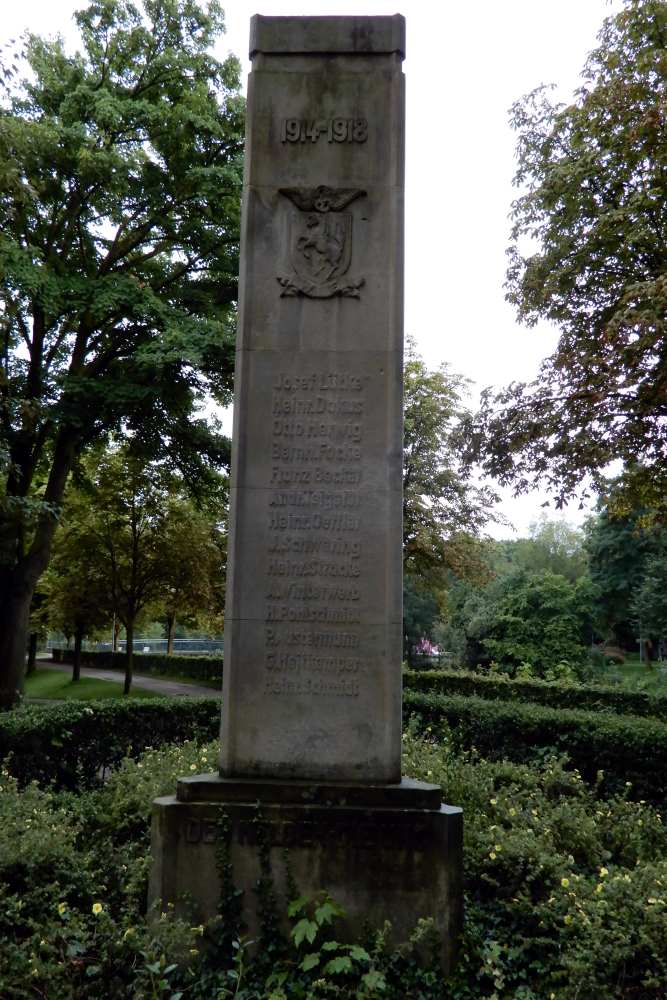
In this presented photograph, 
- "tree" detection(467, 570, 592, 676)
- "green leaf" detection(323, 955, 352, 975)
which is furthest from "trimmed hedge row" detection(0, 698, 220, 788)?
"tree" detection(467, 570, 592, 676)

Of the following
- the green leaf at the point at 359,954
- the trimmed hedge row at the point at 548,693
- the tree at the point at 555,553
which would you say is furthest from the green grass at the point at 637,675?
the green leaf at the point at 359,954

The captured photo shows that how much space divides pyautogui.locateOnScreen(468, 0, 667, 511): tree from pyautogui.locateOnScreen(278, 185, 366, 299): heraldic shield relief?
22.0 feet

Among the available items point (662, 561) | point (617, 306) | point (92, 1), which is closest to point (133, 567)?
point (92, 1)

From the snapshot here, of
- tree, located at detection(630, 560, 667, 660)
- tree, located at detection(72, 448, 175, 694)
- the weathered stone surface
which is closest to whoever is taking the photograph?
the weathered stone surface

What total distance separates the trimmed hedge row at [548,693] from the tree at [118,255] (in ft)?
26.8

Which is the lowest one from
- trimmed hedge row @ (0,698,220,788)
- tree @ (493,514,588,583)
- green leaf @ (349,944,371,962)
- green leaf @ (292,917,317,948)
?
green leaf @ (349,944,371,962)

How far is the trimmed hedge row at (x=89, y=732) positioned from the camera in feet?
28.7

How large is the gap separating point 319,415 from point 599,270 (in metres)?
11.1

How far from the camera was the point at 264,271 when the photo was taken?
5816 millimetres

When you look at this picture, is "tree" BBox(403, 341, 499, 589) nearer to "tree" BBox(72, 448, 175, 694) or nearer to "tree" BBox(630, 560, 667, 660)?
"tree" BBox(72, 448, 175, 694)

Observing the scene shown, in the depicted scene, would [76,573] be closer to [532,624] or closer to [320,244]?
[532,624]

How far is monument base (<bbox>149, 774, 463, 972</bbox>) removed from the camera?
493 cm

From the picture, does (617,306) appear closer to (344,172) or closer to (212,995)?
(344,172)

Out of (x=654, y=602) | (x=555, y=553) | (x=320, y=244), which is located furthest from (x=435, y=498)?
(x=555, y=553)
